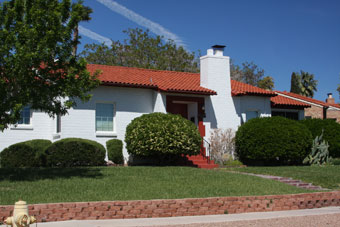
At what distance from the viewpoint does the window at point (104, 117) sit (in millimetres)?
20750

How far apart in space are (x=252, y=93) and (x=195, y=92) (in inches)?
165

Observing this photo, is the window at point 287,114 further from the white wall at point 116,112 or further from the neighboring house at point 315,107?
the white wall at point 116,112

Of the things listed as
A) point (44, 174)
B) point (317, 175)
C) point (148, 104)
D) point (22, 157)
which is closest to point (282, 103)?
point (148, 104)

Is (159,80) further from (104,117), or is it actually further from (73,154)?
(73,154)

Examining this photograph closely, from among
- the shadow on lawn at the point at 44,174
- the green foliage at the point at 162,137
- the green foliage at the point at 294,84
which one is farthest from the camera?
the green foliage at the point at 294,84

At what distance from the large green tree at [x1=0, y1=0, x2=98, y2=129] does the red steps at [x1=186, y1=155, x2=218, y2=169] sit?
25.9 feet

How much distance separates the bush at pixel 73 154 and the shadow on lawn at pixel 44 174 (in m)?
1.75

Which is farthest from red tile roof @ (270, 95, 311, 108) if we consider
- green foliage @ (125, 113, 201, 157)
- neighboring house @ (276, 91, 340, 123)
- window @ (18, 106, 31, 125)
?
window @ (18, 106, 31, 125)

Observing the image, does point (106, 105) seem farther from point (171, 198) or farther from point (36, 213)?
point (36, 213)

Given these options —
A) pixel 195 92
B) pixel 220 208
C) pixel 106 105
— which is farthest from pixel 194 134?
pixel 220 208

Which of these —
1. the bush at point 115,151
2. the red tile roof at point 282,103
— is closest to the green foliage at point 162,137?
the bush at point 115,151

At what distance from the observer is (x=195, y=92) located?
2194 centimetres

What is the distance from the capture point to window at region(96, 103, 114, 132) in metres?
20.8

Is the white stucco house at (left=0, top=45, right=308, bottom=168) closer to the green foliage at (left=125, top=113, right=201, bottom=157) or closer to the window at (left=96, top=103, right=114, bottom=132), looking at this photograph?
the window at (left=96, top=103, right=114, bottom=132)
